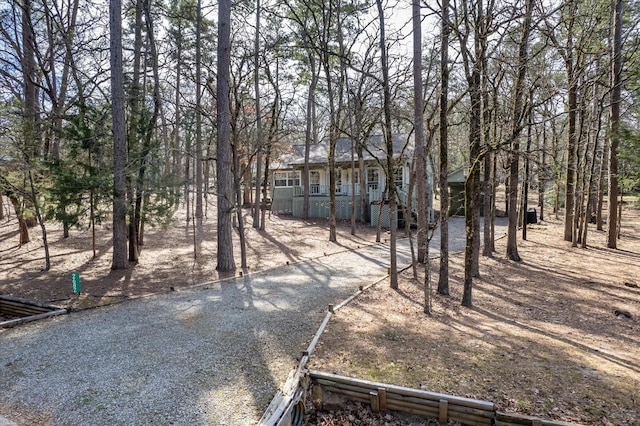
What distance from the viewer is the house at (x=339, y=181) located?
68.0 ft

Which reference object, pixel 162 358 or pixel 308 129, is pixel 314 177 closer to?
pixel 308 129

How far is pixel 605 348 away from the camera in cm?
518

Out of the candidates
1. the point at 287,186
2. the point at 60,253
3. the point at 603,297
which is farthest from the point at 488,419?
the point at 287,186

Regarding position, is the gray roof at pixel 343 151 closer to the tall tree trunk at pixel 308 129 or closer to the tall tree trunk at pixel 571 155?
the tall tree trunk at pixel 308 129

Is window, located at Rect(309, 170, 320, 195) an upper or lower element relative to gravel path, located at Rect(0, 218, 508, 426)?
upper

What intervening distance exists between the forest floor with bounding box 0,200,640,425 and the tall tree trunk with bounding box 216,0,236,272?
0.78 m

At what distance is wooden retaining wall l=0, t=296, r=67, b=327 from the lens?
6.70 metres

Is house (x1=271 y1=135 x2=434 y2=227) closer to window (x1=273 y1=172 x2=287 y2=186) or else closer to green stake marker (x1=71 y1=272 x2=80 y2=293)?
window (x1=273 y1=172 x2=287 y2=186)

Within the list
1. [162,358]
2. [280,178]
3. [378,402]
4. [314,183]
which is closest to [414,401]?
[378,402]

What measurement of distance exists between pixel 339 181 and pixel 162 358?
63.4ft

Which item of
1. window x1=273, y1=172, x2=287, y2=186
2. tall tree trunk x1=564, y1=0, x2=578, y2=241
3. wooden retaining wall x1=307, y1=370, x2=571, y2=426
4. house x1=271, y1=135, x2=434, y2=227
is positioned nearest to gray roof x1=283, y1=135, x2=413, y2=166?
house x1=271, y1=135, x2=434, y2=227

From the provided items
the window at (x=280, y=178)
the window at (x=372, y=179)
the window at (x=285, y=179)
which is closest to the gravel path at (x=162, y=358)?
the window at (x=372, y=179)

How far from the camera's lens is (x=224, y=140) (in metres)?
9.83

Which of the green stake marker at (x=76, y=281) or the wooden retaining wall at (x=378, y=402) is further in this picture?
the green stake marker at (x=76, y=281)
